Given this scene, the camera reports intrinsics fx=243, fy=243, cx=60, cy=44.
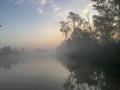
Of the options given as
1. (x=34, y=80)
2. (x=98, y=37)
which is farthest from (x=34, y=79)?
(x=98, y=37)

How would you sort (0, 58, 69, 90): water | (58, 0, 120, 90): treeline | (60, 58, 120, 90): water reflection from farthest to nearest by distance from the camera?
1. (58, 0, 120, 90): treeline
2. (0, 58, 69, 90): water
3. (60, 58, 120, 90): water reflection

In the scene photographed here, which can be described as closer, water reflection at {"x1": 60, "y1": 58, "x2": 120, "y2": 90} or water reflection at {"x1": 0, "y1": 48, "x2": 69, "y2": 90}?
water reflection at {"x1": 60, "y1": 58, "x2": 120, "y2": 90}

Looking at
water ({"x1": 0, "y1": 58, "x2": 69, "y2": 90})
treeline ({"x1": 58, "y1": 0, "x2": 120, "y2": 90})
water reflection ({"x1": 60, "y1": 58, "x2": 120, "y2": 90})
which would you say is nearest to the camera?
water reflection ({"x1": 60, "y1": 58, "x2": 120, "y2": 90})

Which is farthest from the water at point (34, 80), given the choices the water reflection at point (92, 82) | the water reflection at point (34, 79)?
the water reflection at point (92, 82)

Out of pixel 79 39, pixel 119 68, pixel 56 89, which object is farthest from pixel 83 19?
pixel 56 89

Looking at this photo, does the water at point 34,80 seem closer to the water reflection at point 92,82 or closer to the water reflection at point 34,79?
the water reflection at point 34,79

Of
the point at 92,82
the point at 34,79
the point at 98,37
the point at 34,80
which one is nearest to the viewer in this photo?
the point at 92,82

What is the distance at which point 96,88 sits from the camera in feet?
72.8

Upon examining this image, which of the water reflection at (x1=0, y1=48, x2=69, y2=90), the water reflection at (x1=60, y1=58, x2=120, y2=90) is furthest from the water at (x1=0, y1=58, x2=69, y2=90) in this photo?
the water reflection at (x1=60, y1=58, x2=120, y2=90)

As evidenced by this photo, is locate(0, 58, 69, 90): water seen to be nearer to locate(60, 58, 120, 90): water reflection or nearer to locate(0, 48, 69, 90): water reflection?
locate(0, 48, 69, 90): water reflection

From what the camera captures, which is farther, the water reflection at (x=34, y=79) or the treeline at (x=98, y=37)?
the treeline at (x=98, y=37)

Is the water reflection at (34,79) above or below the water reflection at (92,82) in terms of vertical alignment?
below

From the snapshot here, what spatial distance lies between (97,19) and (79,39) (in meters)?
11.6

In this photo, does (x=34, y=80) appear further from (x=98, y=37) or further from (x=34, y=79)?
(x=98, y=37)
